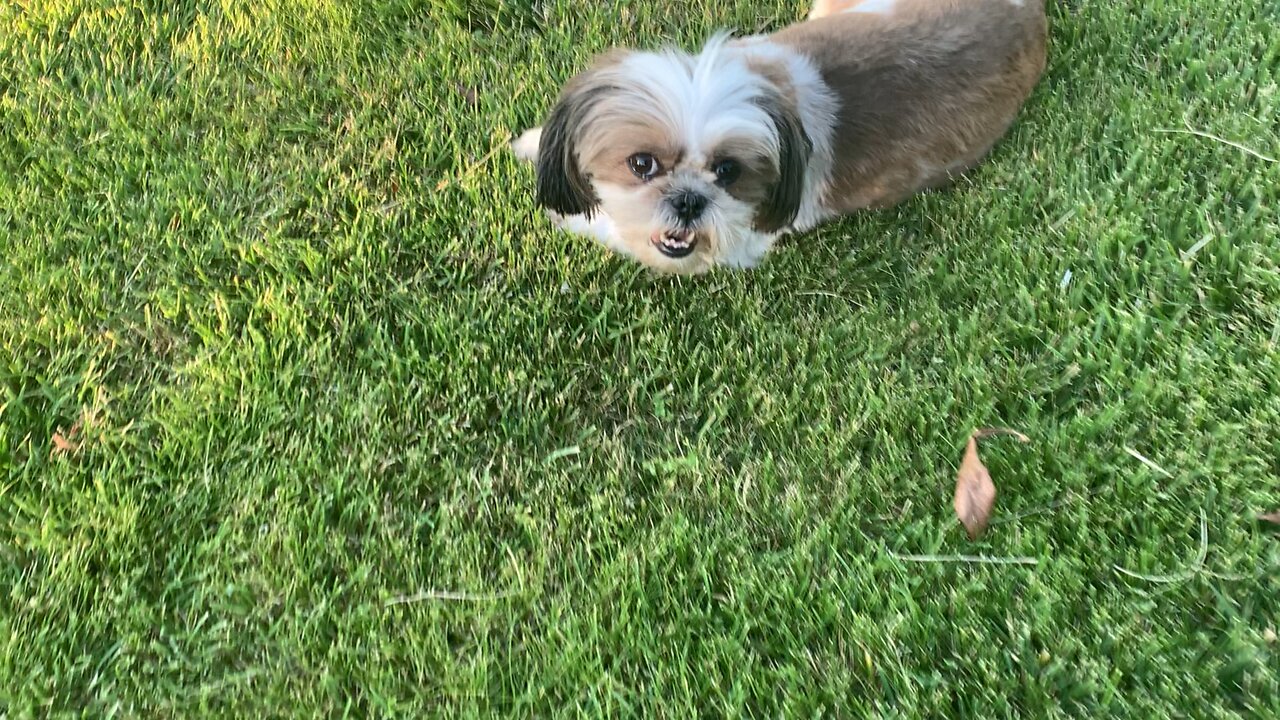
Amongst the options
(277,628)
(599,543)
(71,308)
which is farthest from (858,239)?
(71,308)

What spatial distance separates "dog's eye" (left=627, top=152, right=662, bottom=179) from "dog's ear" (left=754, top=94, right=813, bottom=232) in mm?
333

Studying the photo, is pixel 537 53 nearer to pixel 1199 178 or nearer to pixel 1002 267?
pixel 1002 267

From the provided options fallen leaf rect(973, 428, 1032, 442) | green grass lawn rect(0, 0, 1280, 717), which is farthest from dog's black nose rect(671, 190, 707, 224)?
fallen leaf rect(973, 428, 1032, 442)

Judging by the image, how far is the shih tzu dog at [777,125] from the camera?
2107mm

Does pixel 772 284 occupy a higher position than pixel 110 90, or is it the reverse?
pixel 110 90

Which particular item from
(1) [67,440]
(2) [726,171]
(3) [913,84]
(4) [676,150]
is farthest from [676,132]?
(1) [67,440]

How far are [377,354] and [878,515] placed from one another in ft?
5.10

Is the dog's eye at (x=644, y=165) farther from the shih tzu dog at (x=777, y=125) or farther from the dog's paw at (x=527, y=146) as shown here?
the dog's paw at (x=527, y=146)

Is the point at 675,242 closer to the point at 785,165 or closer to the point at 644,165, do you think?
the point at 644,165

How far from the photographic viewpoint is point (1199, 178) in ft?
8.44

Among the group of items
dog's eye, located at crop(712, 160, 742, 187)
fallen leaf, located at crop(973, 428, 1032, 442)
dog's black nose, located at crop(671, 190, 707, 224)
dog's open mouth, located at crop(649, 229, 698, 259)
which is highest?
dog's eye, located at crop(712, 160, 742, 187)

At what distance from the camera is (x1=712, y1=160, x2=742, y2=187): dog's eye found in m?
2.17

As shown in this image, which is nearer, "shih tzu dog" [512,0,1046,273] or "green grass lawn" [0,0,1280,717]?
"green grass lawn" [0,0,1280,717]

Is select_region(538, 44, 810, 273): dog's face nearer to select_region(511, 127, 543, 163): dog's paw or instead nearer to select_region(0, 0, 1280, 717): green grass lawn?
select_region(0, 0, 1280, 717): green grass lawn
